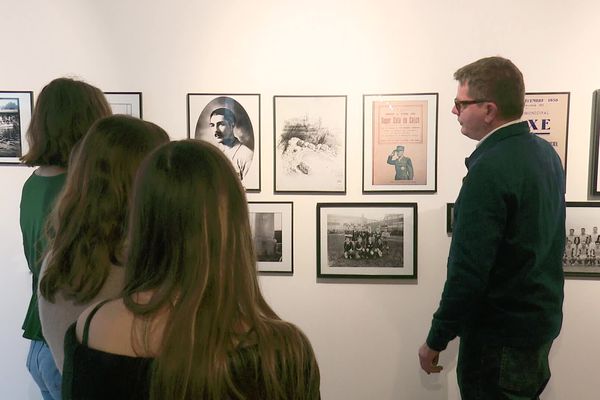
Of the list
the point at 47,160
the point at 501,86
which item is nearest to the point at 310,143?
the point at 501,86

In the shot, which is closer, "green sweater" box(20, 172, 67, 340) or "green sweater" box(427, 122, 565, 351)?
"green sweater" box(20, 172, 67, 340)

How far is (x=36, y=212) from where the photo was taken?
1.40 m

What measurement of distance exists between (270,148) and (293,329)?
151 centimetres

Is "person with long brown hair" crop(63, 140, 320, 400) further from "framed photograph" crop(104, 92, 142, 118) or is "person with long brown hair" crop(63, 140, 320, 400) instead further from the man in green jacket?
"framed photograph" crop(104, 92, 142, 118)

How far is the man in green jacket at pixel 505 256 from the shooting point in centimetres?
159

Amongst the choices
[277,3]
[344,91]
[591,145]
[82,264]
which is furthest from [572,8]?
[82,264]

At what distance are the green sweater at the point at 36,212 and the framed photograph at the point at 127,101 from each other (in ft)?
3.09

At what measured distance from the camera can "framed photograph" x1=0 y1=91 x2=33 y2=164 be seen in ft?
7.81

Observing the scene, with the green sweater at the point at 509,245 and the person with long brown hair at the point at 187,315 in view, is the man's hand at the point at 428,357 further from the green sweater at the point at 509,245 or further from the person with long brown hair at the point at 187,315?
the person with long brown hair at the point at 187,315

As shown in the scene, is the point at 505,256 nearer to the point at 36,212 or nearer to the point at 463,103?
the point at 463,103

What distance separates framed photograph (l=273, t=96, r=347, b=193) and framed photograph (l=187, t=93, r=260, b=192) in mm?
98

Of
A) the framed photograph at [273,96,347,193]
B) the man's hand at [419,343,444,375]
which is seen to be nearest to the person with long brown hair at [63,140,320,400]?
the man's hand at [419,343,444,375]

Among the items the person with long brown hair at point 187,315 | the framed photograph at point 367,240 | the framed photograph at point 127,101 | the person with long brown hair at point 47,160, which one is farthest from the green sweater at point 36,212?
the framed photograph at point 367,240

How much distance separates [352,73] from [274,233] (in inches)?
31.7
